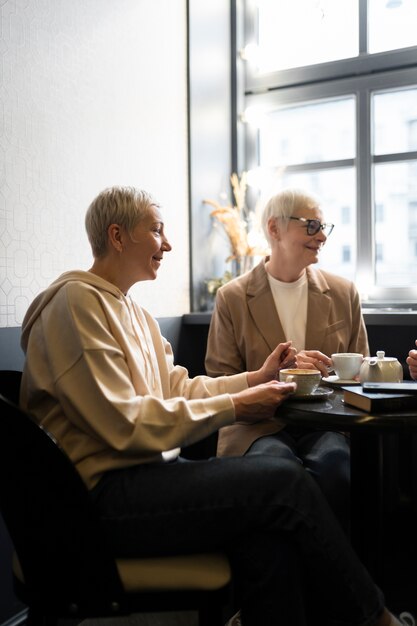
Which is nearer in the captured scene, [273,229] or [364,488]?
[364,488]

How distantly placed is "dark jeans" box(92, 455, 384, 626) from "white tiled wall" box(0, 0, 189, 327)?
2.80 feet

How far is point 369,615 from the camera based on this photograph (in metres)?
1.17

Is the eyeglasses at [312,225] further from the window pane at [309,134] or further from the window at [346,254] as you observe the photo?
the window pane at [309,134]

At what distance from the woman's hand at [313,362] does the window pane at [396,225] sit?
1731mm

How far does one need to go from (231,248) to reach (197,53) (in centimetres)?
109

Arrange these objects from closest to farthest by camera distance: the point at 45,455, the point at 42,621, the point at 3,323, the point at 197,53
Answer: the point at 45,455
the point at 42,621
the point at 3,323
the point at 197,53

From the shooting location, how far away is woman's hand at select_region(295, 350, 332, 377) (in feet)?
5.75

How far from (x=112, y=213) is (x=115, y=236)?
0.06 m

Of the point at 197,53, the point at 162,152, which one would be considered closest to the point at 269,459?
the point at 162,152

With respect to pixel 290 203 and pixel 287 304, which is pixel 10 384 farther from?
pixel 290 203

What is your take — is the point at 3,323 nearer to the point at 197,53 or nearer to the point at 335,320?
the point at 335,320

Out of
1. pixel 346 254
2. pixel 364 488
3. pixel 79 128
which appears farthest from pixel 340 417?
pixel 346 254

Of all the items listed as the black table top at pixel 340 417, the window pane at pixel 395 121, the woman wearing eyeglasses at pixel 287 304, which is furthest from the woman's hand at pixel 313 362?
the window pane at pixel 395 121

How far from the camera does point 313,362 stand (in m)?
1.79
